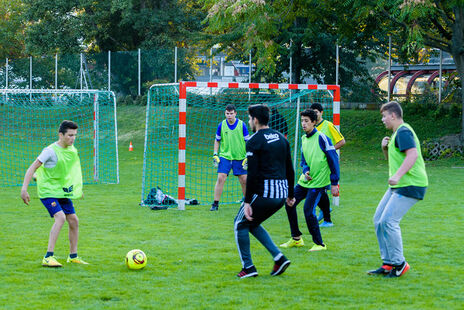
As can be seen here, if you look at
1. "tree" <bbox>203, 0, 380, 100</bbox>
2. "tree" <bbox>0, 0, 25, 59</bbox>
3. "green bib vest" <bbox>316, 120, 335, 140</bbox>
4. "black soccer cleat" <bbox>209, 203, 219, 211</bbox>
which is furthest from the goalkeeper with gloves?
"tree" <bbox>0, 0, 25, 59</bbox>

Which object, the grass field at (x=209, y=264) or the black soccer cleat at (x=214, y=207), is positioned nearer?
the grass field at (x=209, y=264)

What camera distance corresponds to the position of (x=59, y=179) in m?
7.03

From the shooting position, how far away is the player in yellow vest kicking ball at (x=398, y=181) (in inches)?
244

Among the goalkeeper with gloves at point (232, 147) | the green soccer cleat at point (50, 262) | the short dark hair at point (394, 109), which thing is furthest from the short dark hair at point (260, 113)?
the goalkeeper with gloves at point (232, 147)

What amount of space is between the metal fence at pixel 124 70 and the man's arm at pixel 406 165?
24171 mm

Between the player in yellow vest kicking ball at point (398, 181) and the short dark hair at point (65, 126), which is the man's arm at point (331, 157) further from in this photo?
the short dark hair at point (65, 126)

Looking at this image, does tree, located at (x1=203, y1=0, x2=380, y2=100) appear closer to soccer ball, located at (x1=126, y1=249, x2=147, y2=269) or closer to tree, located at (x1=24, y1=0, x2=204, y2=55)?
tree, located at (x1=24, y1=0, x2=204, y2=55)

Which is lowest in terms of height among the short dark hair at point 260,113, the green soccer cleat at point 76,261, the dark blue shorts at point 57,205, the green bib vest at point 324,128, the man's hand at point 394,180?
the green soccer cleat at point 76,261

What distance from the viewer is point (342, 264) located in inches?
286

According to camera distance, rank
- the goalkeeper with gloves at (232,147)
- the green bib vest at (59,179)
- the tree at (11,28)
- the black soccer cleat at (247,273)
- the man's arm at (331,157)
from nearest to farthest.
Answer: the black soccer cleat at (247,273) < the green bib vest at (59,179) < the man's arm at (331,157) < the goalkeeper with gloves at (232,147) < the tree at (11,28)

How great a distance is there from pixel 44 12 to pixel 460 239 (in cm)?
3446

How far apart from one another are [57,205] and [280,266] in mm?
2559

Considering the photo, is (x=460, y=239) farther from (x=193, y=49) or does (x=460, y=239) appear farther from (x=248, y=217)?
(x=193, y=49)

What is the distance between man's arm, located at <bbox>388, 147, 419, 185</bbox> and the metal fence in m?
24.2
